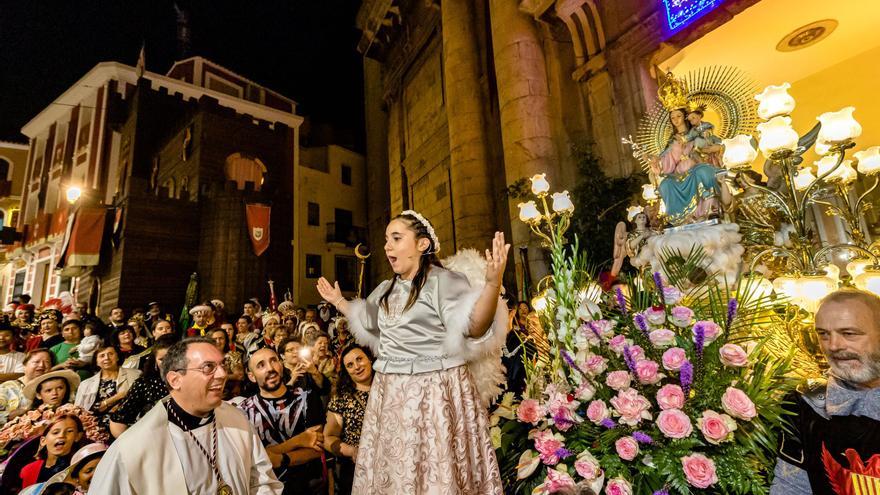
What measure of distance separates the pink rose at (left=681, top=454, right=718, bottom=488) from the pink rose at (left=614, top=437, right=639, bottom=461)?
18 cm

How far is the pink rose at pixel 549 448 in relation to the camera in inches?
73.0

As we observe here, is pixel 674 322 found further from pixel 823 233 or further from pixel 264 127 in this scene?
pixel 264 127

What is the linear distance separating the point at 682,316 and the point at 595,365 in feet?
1.40

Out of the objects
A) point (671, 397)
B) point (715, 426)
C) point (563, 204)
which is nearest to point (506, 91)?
point (563, 204)

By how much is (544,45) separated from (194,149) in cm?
1556

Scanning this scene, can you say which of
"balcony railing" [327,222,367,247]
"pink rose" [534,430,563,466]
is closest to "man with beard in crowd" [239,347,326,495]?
"pink rose" [534,430,563,466]

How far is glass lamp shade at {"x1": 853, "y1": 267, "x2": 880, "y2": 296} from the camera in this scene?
283 centimetres

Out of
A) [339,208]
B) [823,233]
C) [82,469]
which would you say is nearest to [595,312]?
[82,469]

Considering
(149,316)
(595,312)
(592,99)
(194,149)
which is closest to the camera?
(595,312)

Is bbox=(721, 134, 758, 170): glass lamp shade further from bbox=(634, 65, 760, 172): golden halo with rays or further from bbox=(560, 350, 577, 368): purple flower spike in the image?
bbox=(560, 350, 577, 368): purple flower spike

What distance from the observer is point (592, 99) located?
9875mm

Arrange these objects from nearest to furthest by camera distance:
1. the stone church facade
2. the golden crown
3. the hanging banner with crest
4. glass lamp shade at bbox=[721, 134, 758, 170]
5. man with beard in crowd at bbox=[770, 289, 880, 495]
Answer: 1. man with beard in crowd at bbox=[770, 289, 880, 495]
2. glass lamp shade at bbox=[721, 134, 758, 170]
3. the golden crown
4. the stone church facade
5. the hanging banner with crest

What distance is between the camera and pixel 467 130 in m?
13.2

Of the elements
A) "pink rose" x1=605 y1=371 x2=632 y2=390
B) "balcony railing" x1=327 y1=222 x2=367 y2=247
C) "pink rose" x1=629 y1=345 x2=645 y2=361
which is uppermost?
Answer: "balcony railing" x1=327 y1=222 x2=367 y2=247
